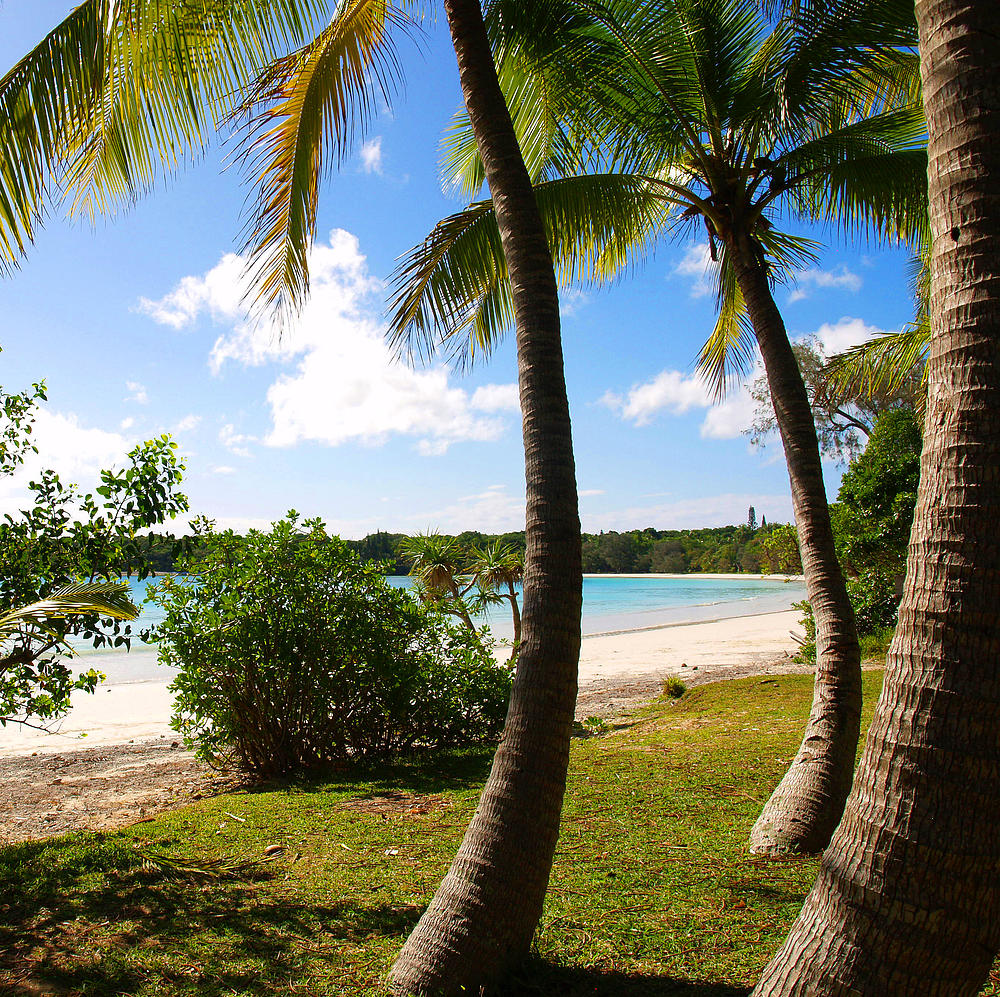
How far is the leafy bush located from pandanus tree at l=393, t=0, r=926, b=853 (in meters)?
2.99

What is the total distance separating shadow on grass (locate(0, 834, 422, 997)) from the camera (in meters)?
3.08

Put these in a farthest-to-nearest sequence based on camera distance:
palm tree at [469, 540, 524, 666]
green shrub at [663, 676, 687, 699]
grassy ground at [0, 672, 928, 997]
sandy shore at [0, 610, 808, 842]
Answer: palm tree at [469, 540, 524, 666] → green shrub at [663, 676, 687, 699] → sandy shore at [0, 610, 808, 842] → grassy ground at [0, 672, 928, 997]

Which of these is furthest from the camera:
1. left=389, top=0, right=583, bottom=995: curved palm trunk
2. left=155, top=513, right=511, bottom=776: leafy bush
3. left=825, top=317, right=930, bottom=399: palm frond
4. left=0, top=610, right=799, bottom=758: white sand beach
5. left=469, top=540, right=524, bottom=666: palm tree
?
left=469, top=540, right=524, bottom=666: palm tree

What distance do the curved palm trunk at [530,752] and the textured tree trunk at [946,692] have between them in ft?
3.59

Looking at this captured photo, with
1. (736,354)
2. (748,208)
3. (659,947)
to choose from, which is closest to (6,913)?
(659,947)

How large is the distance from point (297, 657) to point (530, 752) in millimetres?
5144

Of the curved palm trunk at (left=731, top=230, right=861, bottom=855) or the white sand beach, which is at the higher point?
the curved palm trunk at (left=731, top=230, right=861, bottom=855)

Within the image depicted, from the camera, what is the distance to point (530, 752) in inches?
110

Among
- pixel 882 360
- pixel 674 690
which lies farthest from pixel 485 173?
pixel 674 690

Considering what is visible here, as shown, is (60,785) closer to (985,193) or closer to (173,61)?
(173,61)

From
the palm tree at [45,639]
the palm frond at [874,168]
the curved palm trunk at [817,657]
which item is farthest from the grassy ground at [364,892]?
the palm frond at [874,168]

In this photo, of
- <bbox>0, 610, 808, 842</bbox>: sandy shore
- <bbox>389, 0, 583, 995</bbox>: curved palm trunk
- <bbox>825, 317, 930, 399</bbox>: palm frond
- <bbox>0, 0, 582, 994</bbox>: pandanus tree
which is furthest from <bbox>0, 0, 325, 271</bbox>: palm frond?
<bbox>825, 317, 930, 399</bbox>: palm frond

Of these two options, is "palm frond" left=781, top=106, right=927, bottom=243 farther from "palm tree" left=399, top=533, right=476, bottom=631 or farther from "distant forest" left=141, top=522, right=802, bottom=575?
"distant forest" left=141, top=522, right=802, bottom=575

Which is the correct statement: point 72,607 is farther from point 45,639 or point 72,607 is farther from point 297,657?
point 297,657
